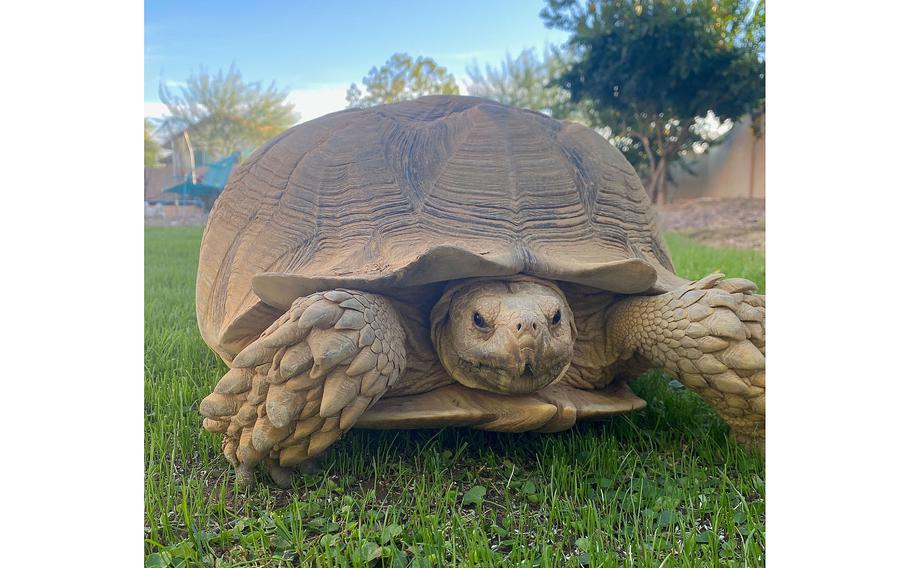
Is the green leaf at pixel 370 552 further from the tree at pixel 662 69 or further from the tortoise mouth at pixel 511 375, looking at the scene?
the tree at pixel 662 69

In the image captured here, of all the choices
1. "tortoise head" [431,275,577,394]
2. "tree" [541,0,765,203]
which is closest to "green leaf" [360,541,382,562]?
"tortoise head" [431,275,577,394]

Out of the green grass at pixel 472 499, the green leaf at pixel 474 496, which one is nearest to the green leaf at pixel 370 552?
the green grass at pixel 472 499

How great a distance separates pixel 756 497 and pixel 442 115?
53.6 inches

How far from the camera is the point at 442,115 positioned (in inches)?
71.1

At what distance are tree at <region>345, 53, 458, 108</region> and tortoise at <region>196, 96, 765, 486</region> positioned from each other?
0.38ft

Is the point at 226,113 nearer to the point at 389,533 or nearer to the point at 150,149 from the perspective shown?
the point at 150,149

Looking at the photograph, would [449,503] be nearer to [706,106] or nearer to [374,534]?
[374,534]

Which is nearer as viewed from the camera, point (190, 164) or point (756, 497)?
point (756, 497)

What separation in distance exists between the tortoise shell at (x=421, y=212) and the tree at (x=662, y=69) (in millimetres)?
289

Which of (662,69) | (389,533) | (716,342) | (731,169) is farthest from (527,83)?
(389,533)

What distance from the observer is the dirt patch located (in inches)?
81.2

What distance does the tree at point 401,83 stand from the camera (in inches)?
74.7

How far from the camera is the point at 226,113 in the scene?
2143 millimetres
